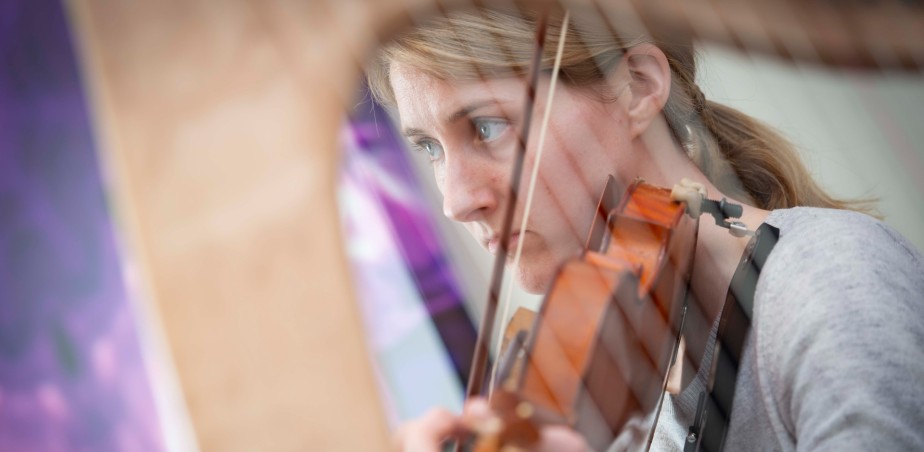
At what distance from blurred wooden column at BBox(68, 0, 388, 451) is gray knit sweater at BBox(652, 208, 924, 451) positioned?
252mm

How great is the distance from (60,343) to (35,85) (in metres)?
0.19

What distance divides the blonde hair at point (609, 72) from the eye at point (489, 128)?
1.4 inches

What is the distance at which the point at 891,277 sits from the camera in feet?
1.49

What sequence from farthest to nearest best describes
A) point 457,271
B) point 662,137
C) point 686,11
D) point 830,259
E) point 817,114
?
point 457,271 < point 817,114 < point 662,137 < point 830,259 < point 686,11

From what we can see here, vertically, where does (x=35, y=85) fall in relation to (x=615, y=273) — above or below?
above

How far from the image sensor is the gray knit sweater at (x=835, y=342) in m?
0.40

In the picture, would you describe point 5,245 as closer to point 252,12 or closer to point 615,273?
point 252,12

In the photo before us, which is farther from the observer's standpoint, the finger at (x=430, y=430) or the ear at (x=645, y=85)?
the ear at (x=645, y=85)

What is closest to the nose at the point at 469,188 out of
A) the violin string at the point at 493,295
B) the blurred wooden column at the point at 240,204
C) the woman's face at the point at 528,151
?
the woman's face at the point at 528,151

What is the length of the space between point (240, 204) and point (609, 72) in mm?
337

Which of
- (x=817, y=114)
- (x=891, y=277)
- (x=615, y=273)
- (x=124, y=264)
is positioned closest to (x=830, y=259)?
(x=891, y=277)

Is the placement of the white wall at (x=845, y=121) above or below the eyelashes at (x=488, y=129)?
below

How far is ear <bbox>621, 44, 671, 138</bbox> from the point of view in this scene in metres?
0.60

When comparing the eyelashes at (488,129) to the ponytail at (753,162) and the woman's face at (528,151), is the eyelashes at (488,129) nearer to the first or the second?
the woman's face at (528,151)
